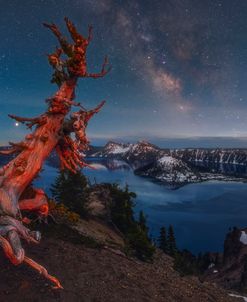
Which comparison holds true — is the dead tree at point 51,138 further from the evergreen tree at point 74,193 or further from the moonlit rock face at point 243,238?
the moonlit rock face at point 243,238

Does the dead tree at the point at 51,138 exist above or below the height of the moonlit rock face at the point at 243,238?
above

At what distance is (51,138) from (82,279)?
460 cm

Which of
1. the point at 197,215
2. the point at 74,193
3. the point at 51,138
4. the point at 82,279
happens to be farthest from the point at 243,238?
the point at 197,215

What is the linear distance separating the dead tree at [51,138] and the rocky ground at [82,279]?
1124mm

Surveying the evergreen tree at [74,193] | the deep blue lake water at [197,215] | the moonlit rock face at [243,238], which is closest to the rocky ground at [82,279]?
the evergreen tree at [74,193]

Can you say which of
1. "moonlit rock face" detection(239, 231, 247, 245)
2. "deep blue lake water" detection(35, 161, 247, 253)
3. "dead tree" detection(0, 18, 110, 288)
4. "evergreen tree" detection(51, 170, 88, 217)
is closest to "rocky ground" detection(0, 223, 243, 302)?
"dead tree" detection(0, 18, 110, 288)

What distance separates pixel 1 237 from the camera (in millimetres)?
6316

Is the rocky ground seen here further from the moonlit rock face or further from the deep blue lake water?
the deep blue lake water

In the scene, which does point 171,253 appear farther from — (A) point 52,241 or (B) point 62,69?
(B) point 62,69

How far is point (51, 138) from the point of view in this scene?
324 inches

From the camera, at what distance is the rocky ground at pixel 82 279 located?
7914mm

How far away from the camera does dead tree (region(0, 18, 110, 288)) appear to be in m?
7.54

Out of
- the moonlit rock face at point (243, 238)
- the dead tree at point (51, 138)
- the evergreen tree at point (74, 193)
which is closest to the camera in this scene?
the dead tree at point (51, 138)

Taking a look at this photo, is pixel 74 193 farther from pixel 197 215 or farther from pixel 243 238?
pixel 197 215
